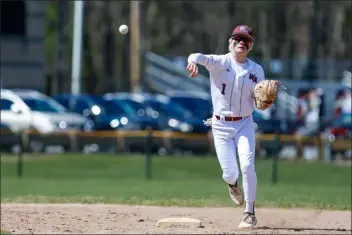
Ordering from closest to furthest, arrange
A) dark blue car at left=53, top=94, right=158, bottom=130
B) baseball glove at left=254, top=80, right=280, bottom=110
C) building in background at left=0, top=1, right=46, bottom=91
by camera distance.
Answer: baseball glove at left=254, top=80, right=280, bottom=110 < dark blue car at left=53, top=94, right=158, bottom=130 < building in background at left=0, top=1, right=46, bottom=91

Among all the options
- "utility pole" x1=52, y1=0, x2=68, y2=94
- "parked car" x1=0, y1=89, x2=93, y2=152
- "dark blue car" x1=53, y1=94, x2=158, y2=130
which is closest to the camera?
"parked car" x1=0, y1=89, x2=93, y2=152

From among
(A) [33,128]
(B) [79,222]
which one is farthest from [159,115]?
(B) [79,222]

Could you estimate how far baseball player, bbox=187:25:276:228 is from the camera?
10.5 meters

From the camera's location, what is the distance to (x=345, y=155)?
26.8m

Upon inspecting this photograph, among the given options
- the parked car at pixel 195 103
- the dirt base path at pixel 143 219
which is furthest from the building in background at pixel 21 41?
the dirt base path at pixel 143 219

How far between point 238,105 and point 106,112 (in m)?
21.7

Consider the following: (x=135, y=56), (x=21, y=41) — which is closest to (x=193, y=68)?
(x=21, y=41)

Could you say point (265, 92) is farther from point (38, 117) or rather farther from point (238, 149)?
point (38, 117)

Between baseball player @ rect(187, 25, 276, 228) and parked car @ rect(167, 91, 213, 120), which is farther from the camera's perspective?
parked car @ rect(167, 91, 213, 120)

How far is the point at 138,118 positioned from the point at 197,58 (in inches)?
829

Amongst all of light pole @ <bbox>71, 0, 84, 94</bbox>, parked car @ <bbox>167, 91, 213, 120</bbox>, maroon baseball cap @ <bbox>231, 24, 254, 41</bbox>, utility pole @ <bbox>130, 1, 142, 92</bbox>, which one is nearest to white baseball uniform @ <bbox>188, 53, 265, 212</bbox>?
maroon baseball cap @ <bbox>231, 24, 254, 41</bbox>

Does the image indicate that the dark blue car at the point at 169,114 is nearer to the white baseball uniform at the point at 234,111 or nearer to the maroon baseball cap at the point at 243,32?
the white baseball uniform at the point at 234,111

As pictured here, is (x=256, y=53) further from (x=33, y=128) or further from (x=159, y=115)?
(x=33, y=128)

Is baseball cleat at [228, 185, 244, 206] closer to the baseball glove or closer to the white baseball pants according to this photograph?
the white baseball pants
